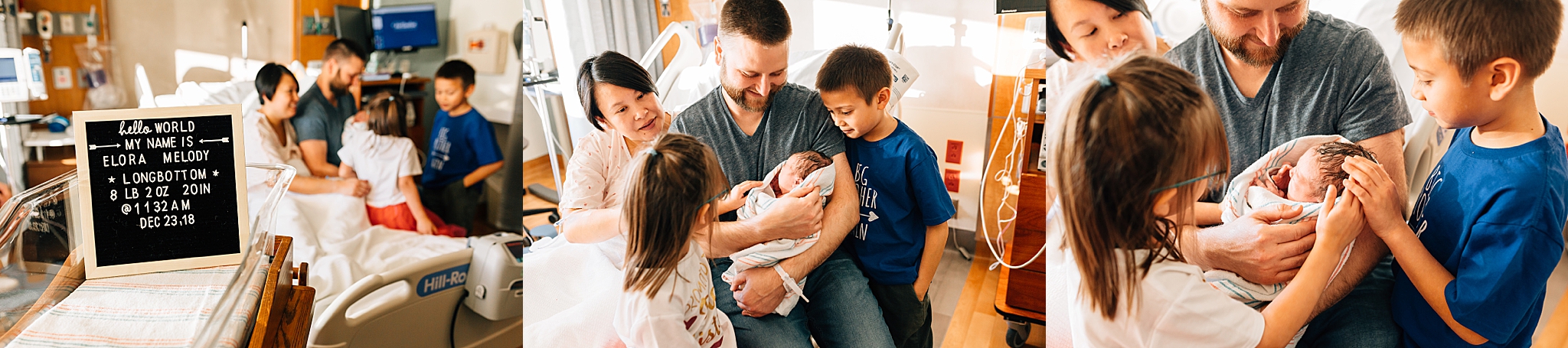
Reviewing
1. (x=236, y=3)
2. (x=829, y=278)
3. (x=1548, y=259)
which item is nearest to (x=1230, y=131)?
(x=1548, y=259)

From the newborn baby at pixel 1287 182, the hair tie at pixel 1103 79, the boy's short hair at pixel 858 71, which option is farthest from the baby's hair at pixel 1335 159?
the boy's short hair at pixel 858 71

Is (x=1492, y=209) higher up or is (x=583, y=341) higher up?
(x=1492, y=209)

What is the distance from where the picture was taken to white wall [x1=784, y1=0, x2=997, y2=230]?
3.18ft

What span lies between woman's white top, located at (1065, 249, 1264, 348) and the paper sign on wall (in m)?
1.41

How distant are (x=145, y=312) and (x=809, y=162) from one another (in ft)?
3.38

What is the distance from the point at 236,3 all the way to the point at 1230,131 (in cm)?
233

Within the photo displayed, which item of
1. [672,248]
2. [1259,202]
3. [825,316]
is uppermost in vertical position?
[1259,202]

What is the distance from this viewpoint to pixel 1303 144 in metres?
0.84

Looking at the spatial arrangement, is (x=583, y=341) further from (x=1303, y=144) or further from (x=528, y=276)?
(x=1303, y=144)

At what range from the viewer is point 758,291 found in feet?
3.52

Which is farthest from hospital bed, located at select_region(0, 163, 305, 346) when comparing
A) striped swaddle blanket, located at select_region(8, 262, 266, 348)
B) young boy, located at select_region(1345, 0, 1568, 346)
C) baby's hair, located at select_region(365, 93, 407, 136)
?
young boy, located at select_region(1345, 0, 1568, 346)

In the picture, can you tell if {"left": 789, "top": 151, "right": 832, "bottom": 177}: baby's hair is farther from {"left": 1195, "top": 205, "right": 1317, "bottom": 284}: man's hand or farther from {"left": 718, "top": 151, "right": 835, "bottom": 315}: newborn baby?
{"left": 1195, "top": 205, "right": 1317, "bottom": 284}: man's hand

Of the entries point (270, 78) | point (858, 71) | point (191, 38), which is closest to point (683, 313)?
point (858, 71)

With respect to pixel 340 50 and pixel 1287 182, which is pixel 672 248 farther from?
pixel 340 50
